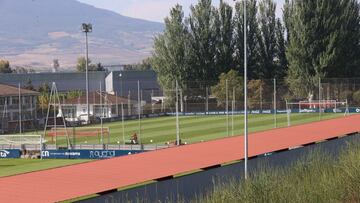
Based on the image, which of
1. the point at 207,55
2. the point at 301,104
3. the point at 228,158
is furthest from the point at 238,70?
the point at 228,158

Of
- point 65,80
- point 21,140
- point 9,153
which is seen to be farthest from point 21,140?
point 65,80

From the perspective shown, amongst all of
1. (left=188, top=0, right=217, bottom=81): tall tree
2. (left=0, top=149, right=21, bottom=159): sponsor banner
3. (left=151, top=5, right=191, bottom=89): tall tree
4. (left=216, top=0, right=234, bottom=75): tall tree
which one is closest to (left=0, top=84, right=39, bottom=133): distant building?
(left=0, top=149, right=21, bottom=159): sponsor banner

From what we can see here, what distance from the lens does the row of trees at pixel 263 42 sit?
67.7 m

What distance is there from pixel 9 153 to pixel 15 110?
2433 centimetres

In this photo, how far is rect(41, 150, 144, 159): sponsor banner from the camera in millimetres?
30438

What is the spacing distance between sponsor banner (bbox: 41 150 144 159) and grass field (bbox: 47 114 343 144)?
22.4 ft

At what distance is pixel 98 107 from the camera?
221 feet

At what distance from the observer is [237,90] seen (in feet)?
209

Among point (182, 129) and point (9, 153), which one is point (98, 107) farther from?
point (9, 153)

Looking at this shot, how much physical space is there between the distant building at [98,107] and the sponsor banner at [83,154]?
28.6 meters

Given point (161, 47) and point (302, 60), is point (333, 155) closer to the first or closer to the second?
point (302, 60)

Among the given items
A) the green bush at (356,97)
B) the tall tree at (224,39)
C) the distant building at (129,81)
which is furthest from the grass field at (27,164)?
the distant building at (129,81)

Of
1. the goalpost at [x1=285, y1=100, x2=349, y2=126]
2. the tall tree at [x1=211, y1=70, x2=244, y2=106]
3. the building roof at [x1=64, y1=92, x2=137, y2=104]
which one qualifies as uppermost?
the tall tree at [x1=211, y1=70, x2=244, y2=106]

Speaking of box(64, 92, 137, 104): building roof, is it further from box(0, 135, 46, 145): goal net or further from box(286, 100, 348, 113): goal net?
box(0, 135, 46, 145): goal net
